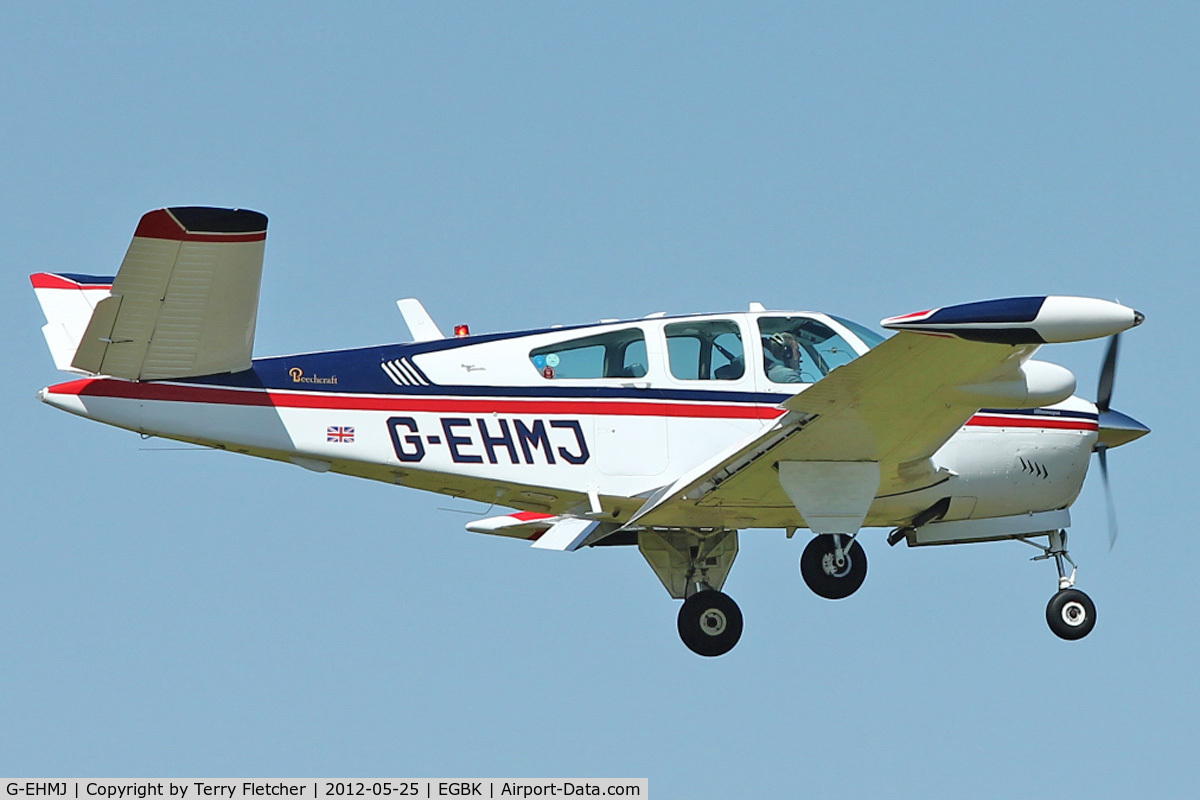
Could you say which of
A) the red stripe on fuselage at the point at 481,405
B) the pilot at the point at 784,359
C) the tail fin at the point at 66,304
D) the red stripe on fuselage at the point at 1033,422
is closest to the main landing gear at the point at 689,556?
the red stripe on fuselage at the point at 481,405

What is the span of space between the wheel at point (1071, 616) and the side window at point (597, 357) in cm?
464

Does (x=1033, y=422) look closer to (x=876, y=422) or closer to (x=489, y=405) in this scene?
(x=876, y=422)

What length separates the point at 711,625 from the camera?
15.8 m

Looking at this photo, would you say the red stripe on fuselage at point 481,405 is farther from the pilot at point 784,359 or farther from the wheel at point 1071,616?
the wheel at point 1071,616

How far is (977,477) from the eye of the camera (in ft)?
50.6

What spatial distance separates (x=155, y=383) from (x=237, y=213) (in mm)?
1760

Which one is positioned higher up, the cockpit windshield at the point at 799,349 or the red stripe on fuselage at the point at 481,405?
the cockpit windshield at the point at 799,349

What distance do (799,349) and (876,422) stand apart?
4.98ft

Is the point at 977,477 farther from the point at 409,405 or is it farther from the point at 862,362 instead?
the point at 409,405

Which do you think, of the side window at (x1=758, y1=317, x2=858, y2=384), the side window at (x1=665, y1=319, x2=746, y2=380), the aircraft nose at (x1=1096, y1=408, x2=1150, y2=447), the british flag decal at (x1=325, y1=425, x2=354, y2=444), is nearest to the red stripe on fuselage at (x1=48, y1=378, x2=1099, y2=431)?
the british flag decal at (x1=325, y1=425, x2=354, y2=444)

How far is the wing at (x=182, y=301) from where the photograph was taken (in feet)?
42.8

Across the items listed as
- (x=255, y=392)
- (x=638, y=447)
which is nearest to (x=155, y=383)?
Answer: (x=255, y=392)

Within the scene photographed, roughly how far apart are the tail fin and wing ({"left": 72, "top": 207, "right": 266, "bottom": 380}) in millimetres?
881

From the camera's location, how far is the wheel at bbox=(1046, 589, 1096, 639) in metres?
16.0
